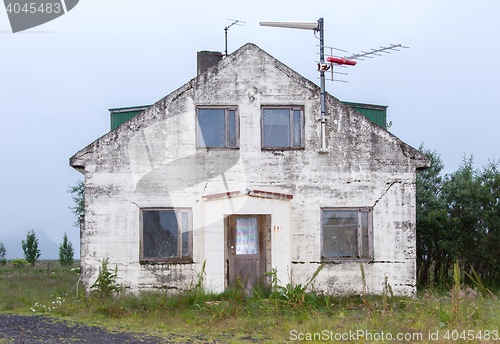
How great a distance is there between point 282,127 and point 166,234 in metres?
3.77

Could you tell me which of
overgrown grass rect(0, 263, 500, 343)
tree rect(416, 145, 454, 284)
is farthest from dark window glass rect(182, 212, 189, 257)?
tree rect(416, 145, 454, 284)

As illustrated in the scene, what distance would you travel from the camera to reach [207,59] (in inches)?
544

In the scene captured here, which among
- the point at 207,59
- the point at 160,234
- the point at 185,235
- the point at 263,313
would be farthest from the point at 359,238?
the point at 207,59

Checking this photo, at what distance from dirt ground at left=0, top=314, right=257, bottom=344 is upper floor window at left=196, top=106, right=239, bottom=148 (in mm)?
5005

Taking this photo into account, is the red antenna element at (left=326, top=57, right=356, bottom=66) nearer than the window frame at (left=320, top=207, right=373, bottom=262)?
No

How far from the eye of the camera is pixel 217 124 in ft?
38.6

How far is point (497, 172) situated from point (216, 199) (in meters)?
10.1

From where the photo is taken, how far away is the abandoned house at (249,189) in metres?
11.1

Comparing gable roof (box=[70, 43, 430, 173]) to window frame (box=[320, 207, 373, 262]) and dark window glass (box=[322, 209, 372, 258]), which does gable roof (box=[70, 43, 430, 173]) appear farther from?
dark window glass (box=[322, 209, 372, 258])

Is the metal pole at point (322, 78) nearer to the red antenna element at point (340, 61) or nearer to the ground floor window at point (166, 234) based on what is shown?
the red antenna element at point (340, 61)

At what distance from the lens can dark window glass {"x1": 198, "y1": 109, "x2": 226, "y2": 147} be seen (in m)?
11.7

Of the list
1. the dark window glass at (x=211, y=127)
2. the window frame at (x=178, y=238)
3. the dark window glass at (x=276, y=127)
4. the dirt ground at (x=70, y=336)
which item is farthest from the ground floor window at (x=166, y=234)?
the dirt ground at (x=70, y=336)

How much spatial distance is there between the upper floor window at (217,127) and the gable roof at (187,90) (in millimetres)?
Answer: 679

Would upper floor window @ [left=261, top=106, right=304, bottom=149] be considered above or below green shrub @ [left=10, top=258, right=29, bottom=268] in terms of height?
above
